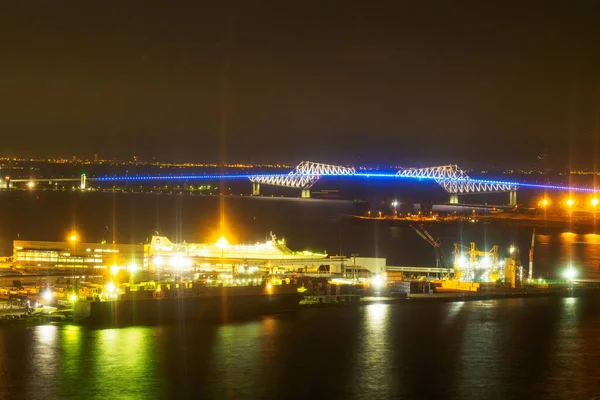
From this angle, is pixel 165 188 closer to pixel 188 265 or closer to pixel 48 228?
pixel 48 228

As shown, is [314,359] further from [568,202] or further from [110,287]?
[568,202]

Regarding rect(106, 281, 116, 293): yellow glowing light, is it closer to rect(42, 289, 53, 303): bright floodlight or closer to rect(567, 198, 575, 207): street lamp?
rect(42, 289, 53, 303): bright floodlight

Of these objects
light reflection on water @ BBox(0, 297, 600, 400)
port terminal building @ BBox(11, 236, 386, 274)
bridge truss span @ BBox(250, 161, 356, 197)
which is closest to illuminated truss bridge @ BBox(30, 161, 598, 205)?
bridge truss span @ BBox(250, 161, 356, 197)

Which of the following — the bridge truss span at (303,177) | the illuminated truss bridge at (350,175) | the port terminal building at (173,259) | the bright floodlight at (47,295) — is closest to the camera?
the bright floodlight at (47,295)

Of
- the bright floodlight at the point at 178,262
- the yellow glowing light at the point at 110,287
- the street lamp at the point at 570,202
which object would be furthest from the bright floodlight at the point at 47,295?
the street lamp at the point at 570,202

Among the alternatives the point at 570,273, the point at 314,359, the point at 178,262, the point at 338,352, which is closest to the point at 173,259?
the point at 178,262

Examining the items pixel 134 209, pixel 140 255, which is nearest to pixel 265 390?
pixel 140 255

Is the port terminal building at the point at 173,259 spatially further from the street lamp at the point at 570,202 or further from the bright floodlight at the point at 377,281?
the street lamp at the point at 570,202

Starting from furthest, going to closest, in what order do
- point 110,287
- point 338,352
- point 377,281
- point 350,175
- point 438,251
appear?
point 350,175
point 438,251
point 377,281
point 110,287
point 338,352
